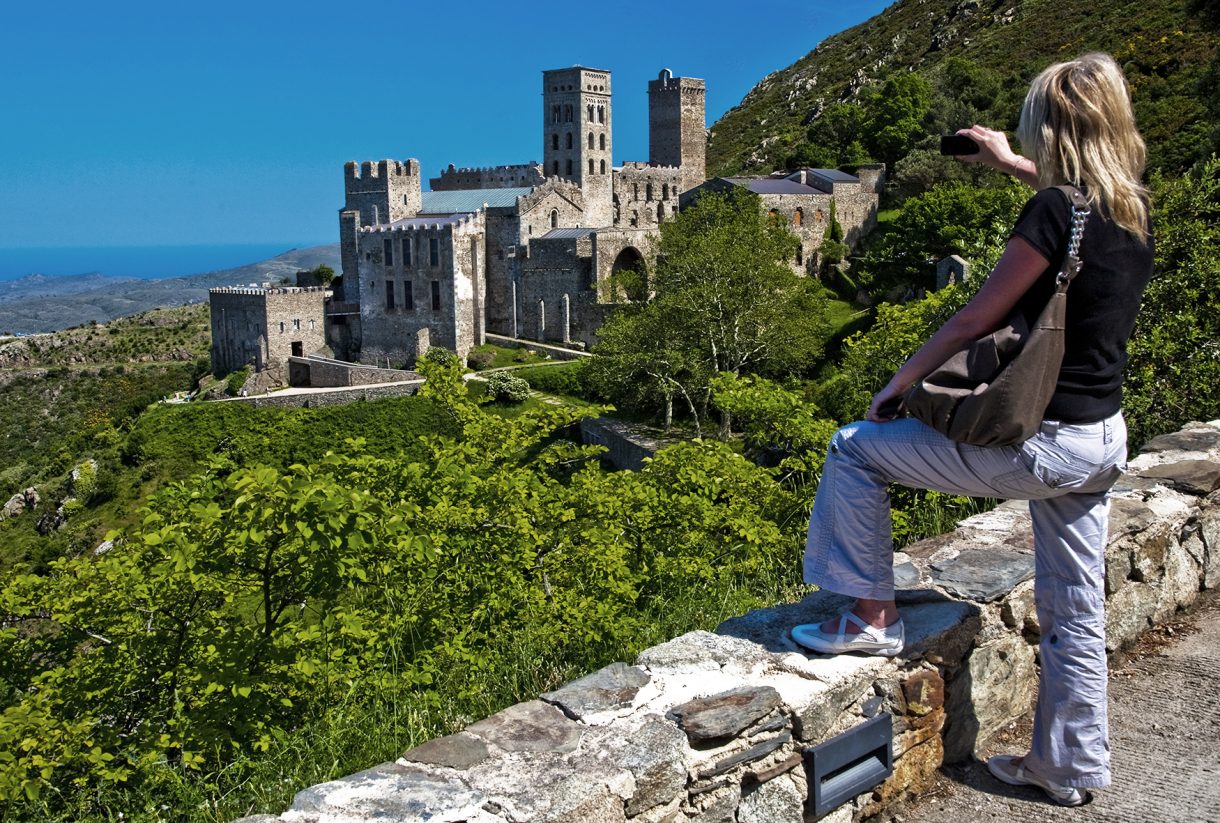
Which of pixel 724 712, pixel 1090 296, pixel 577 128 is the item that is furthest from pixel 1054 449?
pixel 577 128

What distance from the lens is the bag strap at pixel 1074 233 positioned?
346cm

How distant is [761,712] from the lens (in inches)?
140

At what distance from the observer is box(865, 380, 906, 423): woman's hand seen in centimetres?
386

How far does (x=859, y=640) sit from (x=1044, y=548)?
0.82 m

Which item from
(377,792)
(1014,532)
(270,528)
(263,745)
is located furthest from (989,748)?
(270,528)

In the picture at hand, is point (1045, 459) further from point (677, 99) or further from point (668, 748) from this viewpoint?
point (677, 99)

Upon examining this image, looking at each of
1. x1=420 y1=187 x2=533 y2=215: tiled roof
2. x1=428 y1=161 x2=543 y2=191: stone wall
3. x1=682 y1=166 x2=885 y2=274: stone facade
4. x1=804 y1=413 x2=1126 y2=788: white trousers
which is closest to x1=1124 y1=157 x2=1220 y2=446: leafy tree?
x1=804 y1=413 x2=1126 y2=788: white trousers

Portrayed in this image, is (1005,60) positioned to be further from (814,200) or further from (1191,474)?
(1191,474)

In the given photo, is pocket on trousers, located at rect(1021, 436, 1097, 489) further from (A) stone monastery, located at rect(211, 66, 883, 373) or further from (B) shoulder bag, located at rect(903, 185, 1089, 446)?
(A) stone monastery, located at rect(211, 66, 883, 373)

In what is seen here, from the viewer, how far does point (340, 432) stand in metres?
34.5

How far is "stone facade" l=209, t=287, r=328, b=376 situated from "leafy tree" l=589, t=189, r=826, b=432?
18.4m

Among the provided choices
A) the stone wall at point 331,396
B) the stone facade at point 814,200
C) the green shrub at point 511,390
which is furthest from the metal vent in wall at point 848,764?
the stone facade at point 814,200

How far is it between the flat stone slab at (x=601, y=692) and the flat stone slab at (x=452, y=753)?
375 mm

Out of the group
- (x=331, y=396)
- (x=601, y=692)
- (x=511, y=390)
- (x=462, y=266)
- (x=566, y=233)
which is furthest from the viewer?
(x=566, y=233)
